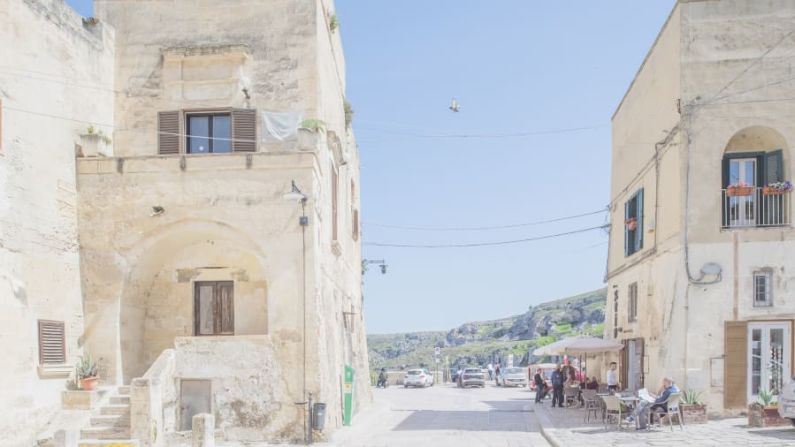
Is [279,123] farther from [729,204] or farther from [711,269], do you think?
[729,204]

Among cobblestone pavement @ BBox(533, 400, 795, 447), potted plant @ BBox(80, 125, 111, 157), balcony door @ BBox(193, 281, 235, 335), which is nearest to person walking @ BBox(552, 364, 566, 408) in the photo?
cobblestone pavement @ BBox(533, 400, 795, 447)

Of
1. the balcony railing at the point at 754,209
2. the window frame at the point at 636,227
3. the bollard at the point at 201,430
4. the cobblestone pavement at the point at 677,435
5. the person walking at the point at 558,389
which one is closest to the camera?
the bollard at the point at 201,430

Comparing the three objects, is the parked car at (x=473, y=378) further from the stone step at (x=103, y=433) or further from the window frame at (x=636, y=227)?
the stone step at (x=103, y=433)

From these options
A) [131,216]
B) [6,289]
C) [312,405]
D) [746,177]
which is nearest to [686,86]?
[746,177]

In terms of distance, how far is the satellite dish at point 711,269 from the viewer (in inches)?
679

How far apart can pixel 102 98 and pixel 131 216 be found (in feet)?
11.8

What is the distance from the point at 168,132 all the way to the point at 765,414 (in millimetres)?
15281

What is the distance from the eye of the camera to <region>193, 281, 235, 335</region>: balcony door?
17.3 m

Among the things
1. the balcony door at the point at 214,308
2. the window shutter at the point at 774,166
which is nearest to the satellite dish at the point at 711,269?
the window shutter at the point at 774,166

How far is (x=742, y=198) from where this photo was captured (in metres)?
18.0

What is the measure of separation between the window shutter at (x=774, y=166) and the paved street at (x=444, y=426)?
8521mm

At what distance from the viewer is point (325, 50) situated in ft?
63.4

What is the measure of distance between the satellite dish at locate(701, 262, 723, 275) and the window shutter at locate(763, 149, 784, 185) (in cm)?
272

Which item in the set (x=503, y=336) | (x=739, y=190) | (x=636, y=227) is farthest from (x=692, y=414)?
(x=503, y=336)
